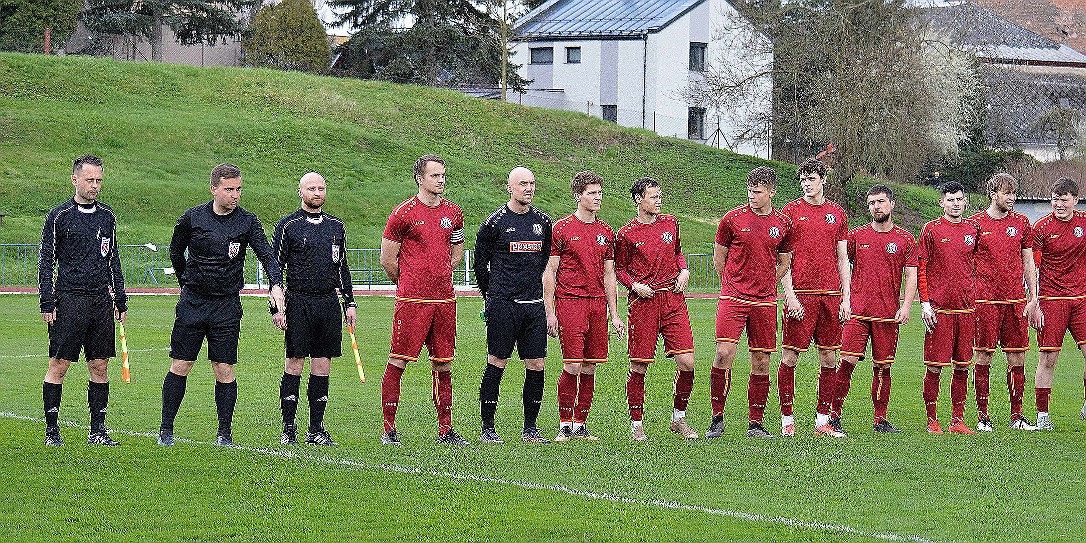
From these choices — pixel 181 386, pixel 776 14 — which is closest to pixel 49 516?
pixel 181 386

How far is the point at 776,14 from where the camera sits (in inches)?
2132

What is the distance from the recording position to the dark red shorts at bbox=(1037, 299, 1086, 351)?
14172 mm

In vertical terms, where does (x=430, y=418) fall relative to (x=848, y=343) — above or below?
below

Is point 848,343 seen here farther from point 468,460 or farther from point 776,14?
point 776,14

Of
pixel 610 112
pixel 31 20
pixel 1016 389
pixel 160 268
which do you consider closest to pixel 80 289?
pixel 1016 389

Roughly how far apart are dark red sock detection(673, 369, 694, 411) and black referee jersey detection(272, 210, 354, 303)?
10.00ft

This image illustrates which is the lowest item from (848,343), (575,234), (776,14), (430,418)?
(430,418)

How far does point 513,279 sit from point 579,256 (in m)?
0.63

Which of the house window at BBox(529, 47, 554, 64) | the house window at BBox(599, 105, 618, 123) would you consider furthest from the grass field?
the house window at BBox(529, 47, 554, 64)

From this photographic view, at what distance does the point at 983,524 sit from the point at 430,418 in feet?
21.1

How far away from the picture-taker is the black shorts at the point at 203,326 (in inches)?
458

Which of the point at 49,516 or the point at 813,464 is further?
the point at 813,464

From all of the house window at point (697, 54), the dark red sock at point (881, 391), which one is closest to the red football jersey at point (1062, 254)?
the dark red sock at point (881, 391)

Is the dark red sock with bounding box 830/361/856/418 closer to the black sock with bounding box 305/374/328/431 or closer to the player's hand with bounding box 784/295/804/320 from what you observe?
the player's hand with bounding box 784/295/804/320
